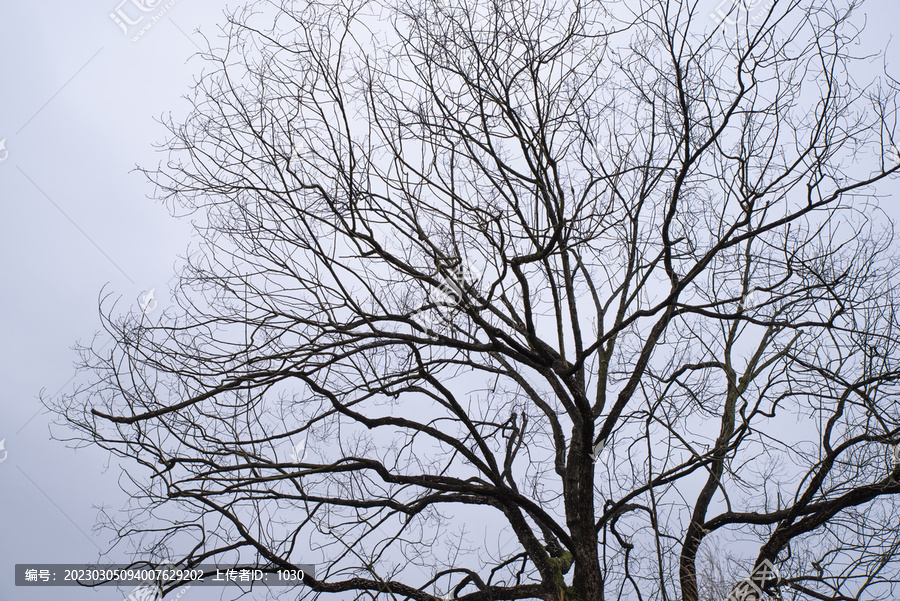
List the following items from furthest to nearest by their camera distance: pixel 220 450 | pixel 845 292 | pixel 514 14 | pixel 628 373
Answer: pixel 628 373 → pixel 845 292 → pixel 220 450 → pixel 514 14


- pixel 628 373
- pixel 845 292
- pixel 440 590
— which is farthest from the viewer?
pixel 628 373

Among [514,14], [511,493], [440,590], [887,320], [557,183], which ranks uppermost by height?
[514,14]

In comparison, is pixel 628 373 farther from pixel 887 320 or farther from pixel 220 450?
pixel 220 450

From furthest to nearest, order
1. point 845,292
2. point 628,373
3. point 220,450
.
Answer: point 628,373 < point 845,292 < point 220,450

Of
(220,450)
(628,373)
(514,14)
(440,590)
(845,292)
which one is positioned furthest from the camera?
(628,373)

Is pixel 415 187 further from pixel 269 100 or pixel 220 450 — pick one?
pixel 220 450

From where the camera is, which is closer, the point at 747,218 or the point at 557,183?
the point at 747,218

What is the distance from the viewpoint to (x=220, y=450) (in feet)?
14.4

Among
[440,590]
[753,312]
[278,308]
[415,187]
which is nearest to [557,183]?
[415,187]

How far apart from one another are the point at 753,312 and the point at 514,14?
2767mm

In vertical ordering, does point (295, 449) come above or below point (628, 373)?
below

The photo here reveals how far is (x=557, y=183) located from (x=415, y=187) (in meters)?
1.00

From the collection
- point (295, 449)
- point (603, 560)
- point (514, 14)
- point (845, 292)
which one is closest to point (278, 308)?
point (295, 449)

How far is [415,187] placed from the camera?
4.20 m
